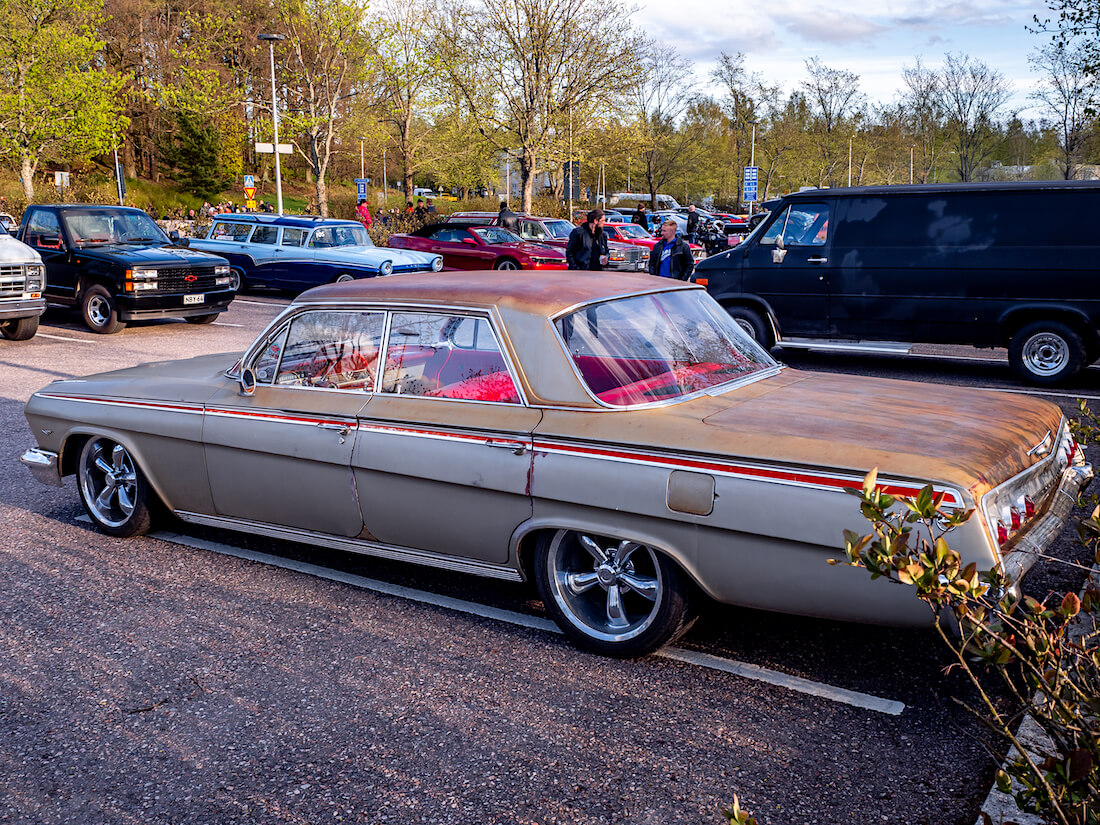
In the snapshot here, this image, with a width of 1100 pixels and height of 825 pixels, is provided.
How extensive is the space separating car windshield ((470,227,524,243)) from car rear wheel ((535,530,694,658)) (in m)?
19.9

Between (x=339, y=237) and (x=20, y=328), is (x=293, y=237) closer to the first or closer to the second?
(x=339, y=237)

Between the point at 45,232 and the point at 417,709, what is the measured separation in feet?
47.9

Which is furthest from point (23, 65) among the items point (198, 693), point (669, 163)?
point (198, 693)

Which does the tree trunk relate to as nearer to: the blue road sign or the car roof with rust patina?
the blue road sign

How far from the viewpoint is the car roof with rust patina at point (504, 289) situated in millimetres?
4387

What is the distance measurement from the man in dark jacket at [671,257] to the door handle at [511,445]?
8755 millimetres

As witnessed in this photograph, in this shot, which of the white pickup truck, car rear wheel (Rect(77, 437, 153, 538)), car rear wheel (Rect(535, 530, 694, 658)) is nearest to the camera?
car rear wheel (Rect(535, 530, 694, 658))

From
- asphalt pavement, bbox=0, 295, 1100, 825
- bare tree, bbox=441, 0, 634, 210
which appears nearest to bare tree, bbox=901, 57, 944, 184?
bare tree, bbox=441, 0, 634, 210

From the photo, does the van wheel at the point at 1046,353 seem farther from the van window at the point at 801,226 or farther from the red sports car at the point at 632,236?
the red sports car at the point at 632,236

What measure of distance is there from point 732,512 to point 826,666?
89 centimetres

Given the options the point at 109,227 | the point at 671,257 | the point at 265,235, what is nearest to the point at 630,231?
the point at 265,235

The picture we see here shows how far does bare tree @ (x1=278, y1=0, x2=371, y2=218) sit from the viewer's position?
136ft

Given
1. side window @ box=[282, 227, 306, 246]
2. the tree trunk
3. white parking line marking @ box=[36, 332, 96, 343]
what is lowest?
white parking line marking @ box=[36, 332, 96, 343]

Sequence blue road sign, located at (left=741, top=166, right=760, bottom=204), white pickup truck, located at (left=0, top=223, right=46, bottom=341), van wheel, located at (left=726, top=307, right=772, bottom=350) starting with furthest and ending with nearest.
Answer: blue road sign, located at (left=741, top=166, right=760, bottom=204) → white pickup truck, located at (left=0, top=223, right=46, bottom=341) → van wheel, located at (left=726, top=307, right=772, bottom=350)
